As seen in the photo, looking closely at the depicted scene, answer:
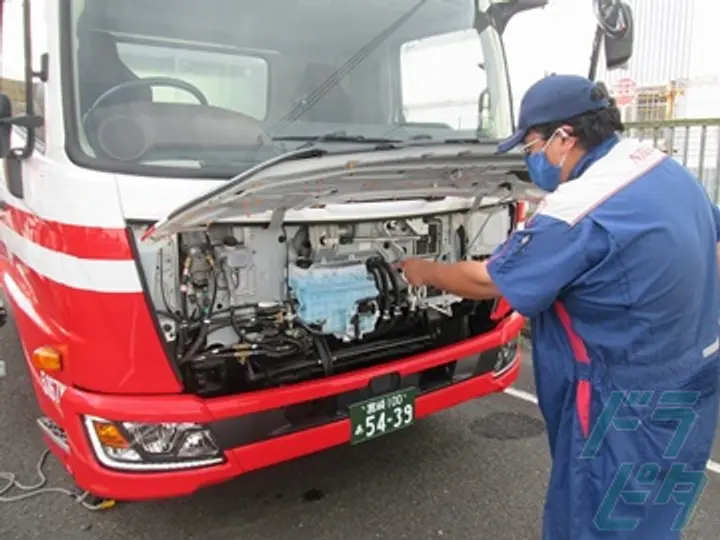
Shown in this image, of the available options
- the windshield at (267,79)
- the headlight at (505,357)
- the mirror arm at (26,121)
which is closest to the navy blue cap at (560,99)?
the windshield at (267,79)

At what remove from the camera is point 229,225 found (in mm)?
2367

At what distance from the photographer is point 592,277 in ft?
5.86

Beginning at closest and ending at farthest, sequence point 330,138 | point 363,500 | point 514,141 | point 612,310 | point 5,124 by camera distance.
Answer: point 612,310 → point 514,141 → point 5,124 → point 330,138 → point 363,500

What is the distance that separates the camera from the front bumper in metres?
2.29

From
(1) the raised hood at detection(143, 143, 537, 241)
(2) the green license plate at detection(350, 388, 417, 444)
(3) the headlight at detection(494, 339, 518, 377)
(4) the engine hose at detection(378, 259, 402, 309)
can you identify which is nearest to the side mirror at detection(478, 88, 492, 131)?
(1) the raised hood at detection(143, 143, 537, 241)

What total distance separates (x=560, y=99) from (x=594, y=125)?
132 millimetres

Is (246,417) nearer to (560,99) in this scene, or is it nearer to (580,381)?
(580,381)

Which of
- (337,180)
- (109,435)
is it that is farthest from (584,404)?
(109,435)

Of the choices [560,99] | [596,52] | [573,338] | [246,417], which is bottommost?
[246,417]

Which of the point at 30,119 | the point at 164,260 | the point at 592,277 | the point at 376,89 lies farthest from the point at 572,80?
the point at 30,119

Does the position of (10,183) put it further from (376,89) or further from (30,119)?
(376,89)

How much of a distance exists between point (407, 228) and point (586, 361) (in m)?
1.13

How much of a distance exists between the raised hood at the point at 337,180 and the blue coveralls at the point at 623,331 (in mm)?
428

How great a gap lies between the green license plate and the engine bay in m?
0.18
